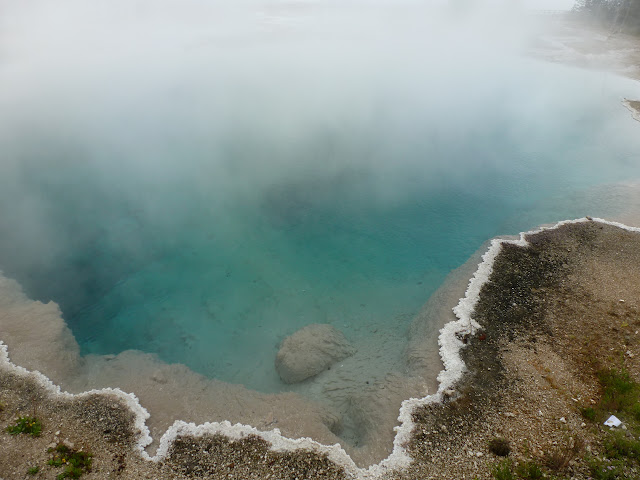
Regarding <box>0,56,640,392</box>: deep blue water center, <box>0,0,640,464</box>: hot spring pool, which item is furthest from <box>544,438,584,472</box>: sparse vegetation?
<box>0,56,640,392</box>: deep blue water center

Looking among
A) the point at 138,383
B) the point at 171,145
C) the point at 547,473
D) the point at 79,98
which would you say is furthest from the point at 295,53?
the point at 547,473

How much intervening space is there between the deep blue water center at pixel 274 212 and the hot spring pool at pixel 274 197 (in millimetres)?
105

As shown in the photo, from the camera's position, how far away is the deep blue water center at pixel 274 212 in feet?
51.6

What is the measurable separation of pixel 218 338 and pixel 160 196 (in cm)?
1235

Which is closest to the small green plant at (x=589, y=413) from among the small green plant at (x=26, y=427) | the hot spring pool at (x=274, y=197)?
the hot spring pool at (x=274, y=197)

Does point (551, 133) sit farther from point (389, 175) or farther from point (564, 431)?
point (564, 431)

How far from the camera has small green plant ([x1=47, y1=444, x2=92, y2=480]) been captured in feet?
30.4

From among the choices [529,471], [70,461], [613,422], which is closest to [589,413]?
[613,422]

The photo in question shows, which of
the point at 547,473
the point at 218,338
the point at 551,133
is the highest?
the point at 551,133

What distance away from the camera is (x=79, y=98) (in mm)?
39062

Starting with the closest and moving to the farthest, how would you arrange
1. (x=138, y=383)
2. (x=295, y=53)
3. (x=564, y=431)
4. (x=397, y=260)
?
(x=564, y=431)
(x=138, y=383)
(x=397, y=260)
(x=295, y=53)

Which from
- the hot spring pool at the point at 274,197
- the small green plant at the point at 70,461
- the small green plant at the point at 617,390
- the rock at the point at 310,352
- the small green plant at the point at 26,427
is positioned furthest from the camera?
the hot spring pool at the point at 274,197

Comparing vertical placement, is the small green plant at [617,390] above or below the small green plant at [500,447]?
above

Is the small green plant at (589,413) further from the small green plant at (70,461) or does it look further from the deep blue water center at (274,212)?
the small green plant at (70,461)
